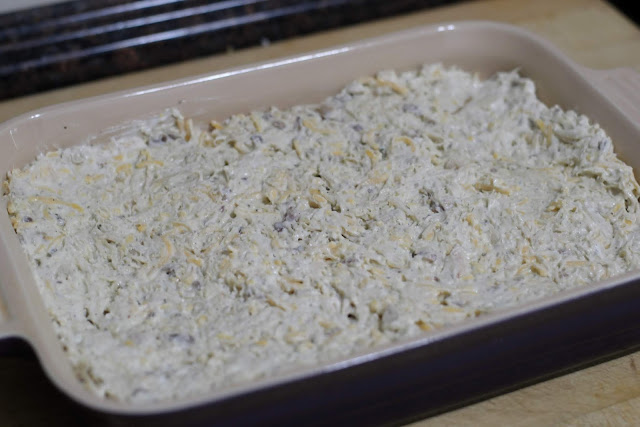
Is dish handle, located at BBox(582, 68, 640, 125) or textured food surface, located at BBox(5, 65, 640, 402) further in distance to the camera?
dish handle, located at BBox(582, 68, 640, 125)

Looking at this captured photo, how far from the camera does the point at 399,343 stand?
3.51 feet

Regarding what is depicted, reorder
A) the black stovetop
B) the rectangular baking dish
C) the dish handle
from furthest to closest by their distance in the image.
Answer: the black stovetop < the dish handle < the rectangular baking dish

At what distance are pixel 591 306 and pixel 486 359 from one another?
190mm

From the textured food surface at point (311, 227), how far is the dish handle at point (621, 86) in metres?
0.07

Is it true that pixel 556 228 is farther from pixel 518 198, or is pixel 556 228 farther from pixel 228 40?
pixel 228 40

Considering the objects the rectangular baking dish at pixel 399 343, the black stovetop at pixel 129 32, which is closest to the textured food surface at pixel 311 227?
the rectangular baking dish at pixel 399 343

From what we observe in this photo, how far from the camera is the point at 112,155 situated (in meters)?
1.59

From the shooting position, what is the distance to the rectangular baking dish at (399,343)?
3.47ft

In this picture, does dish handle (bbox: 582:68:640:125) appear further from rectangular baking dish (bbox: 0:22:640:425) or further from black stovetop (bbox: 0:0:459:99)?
black stovetop (bbox: 0:0:459:99)

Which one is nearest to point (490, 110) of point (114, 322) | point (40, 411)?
point (114, 322)

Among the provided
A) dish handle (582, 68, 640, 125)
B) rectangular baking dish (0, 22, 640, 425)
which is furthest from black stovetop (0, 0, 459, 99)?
dish handle (582, 68, 640, 125)

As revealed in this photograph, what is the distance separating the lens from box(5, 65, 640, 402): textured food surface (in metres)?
1.22

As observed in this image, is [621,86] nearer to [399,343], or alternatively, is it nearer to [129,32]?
[399,343]

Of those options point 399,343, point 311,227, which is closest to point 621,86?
point 311,227
